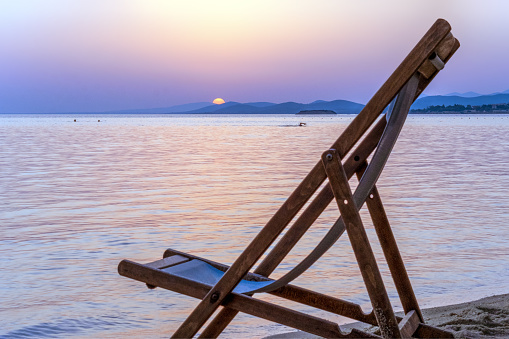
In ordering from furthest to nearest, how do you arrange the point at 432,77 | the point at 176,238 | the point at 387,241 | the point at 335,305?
the point at 176,238 < the point at 335,305 < the point at 387,241 < the point at 432,77

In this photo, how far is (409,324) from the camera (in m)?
3.16

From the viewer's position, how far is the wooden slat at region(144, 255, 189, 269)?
310cm

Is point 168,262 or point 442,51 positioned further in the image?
point 168,262

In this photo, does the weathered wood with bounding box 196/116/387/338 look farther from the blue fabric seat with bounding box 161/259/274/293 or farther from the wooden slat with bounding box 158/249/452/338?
the wooden slat with bounding box 158/249/452/338

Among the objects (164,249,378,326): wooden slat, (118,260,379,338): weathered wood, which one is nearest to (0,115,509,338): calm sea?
(164,249,378,326): wooden slat

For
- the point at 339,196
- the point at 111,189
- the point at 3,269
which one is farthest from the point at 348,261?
the point at 111,189

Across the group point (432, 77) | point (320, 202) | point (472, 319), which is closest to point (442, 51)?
point (432, 77)

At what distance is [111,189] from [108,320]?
827 cm

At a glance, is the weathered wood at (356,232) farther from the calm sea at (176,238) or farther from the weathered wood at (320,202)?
the calm sea at (176,238)

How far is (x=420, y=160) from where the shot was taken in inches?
771

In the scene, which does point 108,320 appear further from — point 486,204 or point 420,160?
point 420,160

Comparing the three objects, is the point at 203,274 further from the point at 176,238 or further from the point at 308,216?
the point at 176,238

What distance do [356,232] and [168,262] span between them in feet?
3.59

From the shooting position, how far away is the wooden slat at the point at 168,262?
→ 10.2ft
